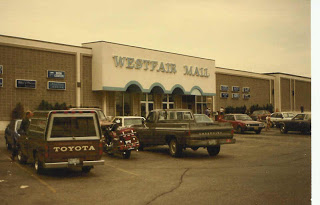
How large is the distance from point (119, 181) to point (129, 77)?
26.1 m

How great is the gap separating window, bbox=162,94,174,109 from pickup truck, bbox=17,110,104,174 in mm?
30724

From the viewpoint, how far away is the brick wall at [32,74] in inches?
1131

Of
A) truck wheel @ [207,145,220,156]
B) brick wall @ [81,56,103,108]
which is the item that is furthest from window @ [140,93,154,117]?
truck wheel @ [207,145,220,156]

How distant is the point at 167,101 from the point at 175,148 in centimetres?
2740

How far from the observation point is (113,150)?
15.2 m

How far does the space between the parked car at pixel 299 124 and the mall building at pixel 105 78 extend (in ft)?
46.1

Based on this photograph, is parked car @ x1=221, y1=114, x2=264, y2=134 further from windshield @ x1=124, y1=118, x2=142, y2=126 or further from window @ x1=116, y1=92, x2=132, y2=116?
windshield @ x1=124, y1=118, x2=142, y2=126

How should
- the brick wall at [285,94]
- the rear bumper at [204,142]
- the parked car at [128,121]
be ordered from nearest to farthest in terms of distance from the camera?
the rear bumper at [204,142] → the parked car at [128,121] → the brick wall at [285,94]

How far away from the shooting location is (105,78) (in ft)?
111

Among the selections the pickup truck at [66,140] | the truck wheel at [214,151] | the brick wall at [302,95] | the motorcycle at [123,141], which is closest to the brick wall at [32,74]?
→ the motorcycle at [123,141]

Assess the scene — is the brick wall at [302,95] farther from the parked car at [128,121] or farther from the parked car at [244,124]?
the parked car at [128,121]

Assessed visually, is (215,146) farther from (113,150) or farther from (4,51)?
(4,51)

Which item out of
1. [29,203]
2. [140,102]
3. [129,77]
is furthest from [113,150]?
[140,102]

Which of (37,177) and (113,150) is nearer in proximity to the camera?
(37,177)
